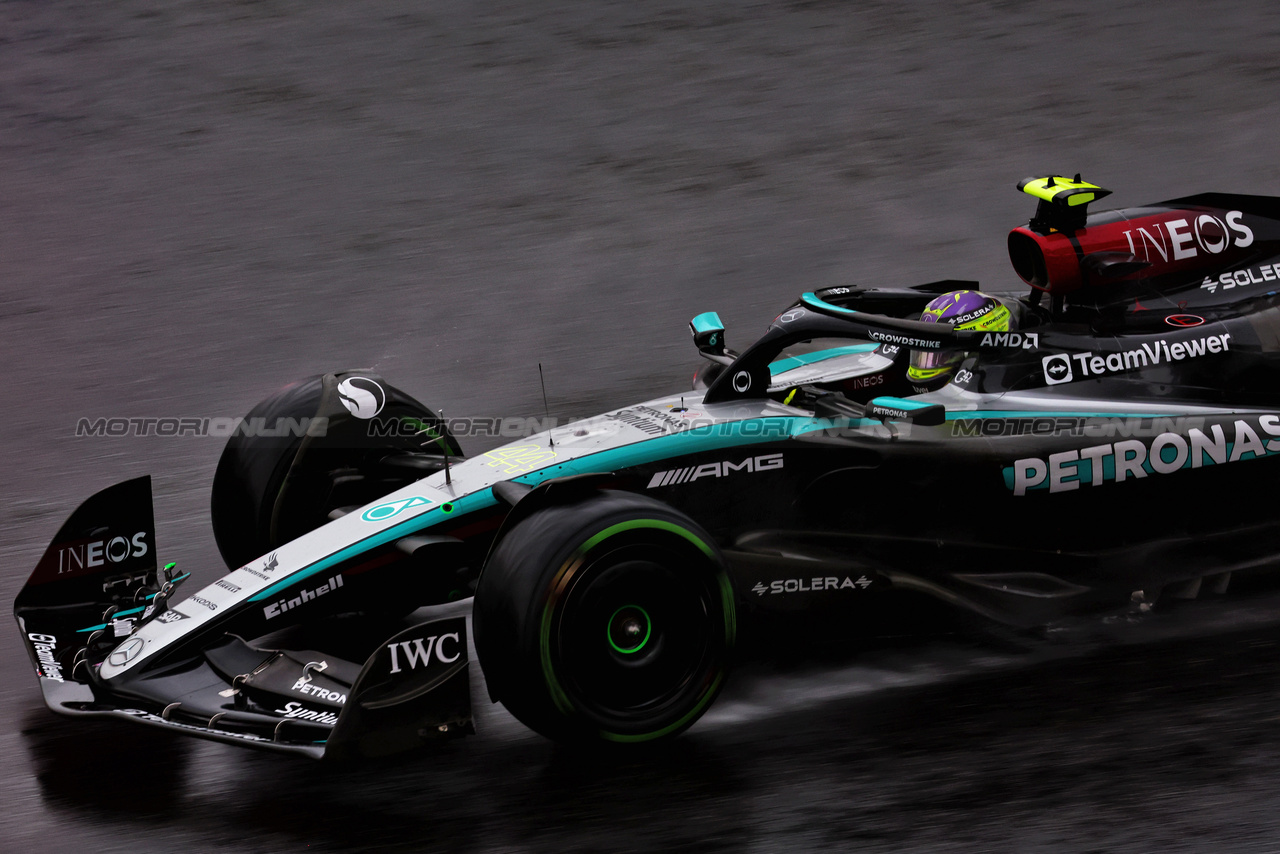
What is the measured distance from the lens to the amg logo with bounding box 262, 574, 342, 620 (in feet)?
13.7

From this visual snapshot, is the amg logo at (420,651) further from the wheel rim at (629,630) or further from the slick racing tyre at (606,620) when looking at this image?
the wheel rim at (629,630)

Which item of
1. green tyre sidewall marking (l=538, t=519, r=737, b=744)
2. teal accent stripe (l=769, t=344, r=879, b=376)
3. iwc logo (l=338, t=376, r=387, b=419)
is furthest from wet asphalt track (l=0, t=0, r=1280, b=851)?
teal accent stripe (l=769, t=344, r=879, b=376)

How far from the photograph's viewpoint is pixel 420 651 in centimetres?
360

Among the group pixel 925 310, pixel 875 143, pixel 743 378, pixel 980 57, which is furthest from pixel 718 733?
pixel 980 57

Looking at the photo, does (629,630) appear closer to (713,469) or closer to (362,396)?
(713,469)

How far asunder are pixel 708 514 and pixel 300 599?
55.6 inches

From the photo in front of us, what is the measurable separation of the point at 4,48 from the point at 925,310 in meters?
11.7

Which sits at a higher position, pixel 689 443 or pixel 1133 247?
pixel 1133 247

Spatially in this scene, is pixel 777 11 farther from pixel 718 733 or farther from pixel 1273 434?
pixel 718 733

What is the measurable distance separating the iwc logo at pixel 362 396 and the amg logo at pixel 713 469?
1.49 meters

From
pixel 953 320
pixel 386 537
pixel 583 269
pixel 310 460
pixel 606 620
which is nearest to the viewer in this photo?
pixel 606 620

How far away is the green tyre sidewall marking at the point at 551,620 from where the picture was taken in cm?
362

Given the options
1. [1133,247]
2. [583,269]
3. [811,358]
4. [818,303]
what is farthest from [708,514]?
[583,269]

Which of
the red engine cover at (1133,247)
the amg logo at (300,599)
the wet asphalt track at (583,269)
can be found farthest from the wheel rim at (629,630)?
the red engine cover at (1133,247)
